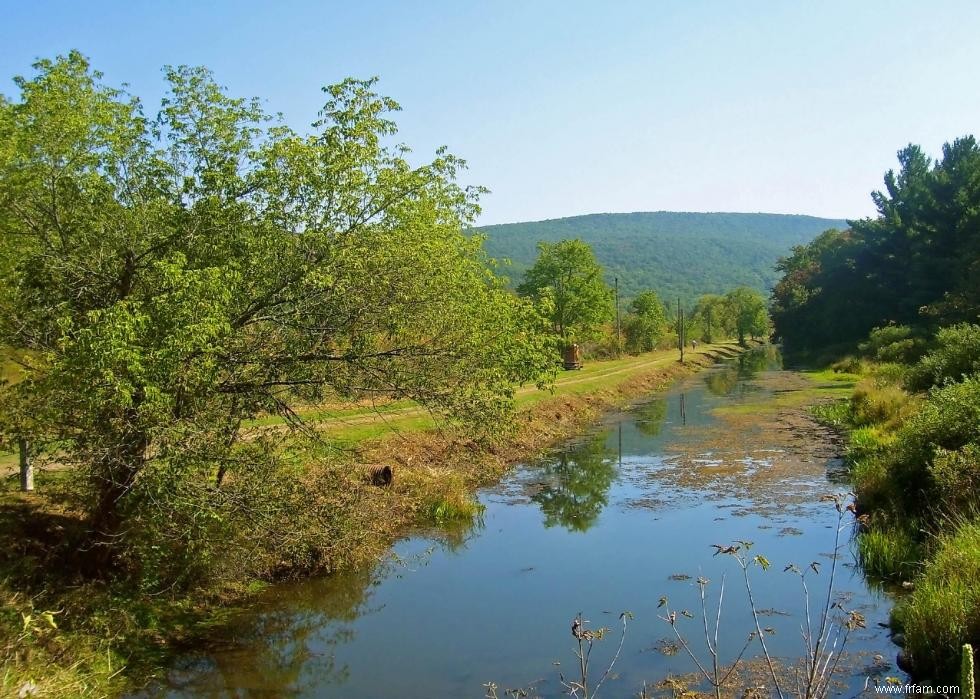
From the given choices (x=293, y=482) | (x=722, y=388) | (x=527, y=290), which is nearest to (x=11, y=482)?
(x=293, y=482)

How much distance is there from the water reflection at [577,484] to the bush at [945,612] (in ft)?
26.4

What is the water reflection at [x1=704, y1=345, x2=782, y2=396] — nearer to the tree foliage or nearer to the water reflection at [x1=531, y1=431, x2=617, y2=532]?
the tree foliage

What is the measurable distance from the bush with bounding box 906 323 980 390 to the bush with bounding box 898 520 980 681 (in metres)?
12.4

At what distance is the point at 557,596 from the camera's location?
12.6 m

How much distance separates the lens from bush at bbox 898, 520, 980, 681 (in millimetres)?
8602

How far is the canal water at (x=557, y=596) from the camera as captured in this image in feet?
32.4

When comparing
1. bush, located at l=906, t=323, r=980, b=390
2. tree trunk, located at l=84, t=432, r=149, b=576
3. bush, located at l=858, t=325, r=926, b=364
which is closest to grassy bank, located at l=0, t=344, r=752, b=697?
tree trunk, located at l=84, t=432, r=149, b=576

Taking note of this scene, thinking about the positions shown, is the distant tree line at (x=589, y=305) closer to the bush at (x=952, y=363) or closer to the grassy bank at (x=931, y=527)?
the bush at (x=952, y=363)

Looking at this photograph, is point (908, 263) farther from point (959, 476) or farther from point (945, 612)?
point (945, 612)

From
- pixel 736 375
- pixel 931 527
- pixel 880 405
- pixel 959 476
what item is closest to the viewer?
pixel 959 476

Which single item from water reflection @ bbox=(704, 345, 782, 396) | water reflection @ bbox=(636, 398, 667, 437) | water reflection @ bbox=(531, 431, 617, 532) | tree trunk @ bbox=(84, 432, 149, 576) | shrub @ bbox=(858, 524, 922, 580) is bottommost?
water reflection @ bbox=(704, 345, 782, 396)

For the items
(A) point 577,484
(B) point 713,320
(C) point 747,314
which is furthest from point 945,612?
(B) point 713,320

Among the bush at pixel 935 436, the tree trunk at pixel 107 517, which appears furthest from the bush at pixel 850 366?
the tree trunk at pixel 107 517

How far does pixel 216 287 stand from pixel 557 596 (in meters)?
7.44
